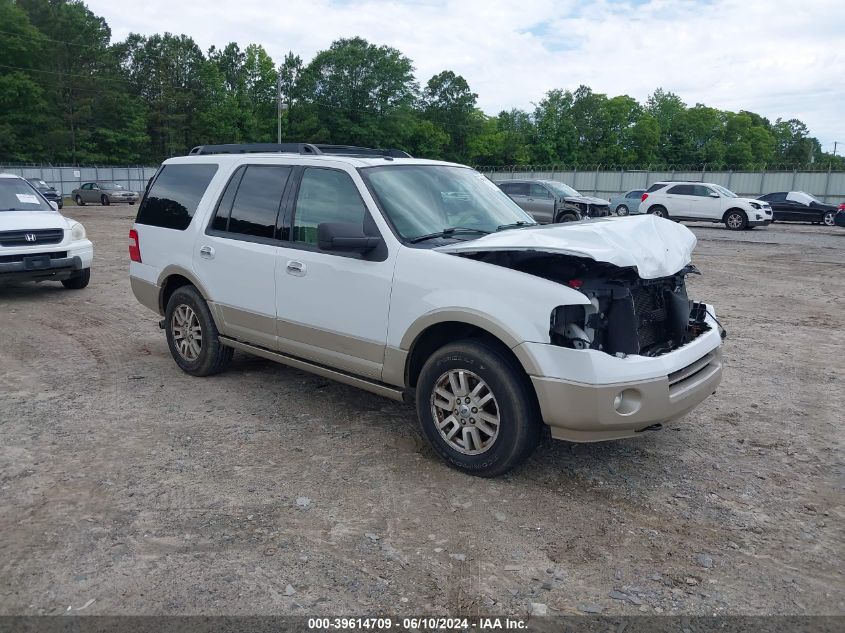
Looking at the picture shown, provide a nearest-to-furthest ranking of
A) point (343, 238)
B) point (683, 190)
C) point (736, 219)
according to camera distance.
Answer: point (343, 238)
point (736, 219)
point (683, 190)

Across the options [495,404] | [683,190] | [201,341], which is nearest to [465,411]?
[495,404]

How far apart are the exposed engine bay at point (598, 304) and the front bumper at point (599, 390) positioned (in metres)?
0.10

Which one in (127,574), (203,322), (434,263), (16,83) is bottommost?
(127,574)

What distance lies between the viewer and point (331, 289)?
483 cm

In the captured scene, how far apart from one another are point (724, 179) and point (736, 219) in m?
19.4

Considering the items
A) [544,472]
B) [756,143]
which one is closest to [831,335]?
[544,472]

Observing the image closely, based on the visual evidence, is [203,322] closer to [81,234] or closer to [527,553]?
[527,553]

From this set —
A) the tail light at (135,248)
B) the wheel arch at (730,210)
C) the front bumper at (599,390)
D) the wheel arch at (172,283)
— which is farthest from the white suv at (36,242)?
the wheel arch at (730,210)

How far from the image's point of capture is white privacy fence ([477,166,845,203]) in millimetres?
38594

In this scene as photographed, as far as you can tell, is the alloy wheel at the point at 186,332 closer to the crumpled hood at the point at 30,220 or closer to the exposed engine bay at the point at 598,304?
the exposed engine bay at the point at 598,304

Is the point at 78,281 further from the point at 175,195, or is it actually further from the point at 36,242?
the point at 175,195

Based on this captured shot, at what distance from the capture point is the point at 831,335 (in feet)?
26.8

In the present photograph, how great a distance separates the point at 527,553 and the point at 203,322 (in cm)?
374

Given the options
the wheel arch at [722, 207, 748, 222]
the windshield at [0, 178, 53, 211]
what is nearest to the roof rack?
the windshield at [0, 178, 53, 211]
